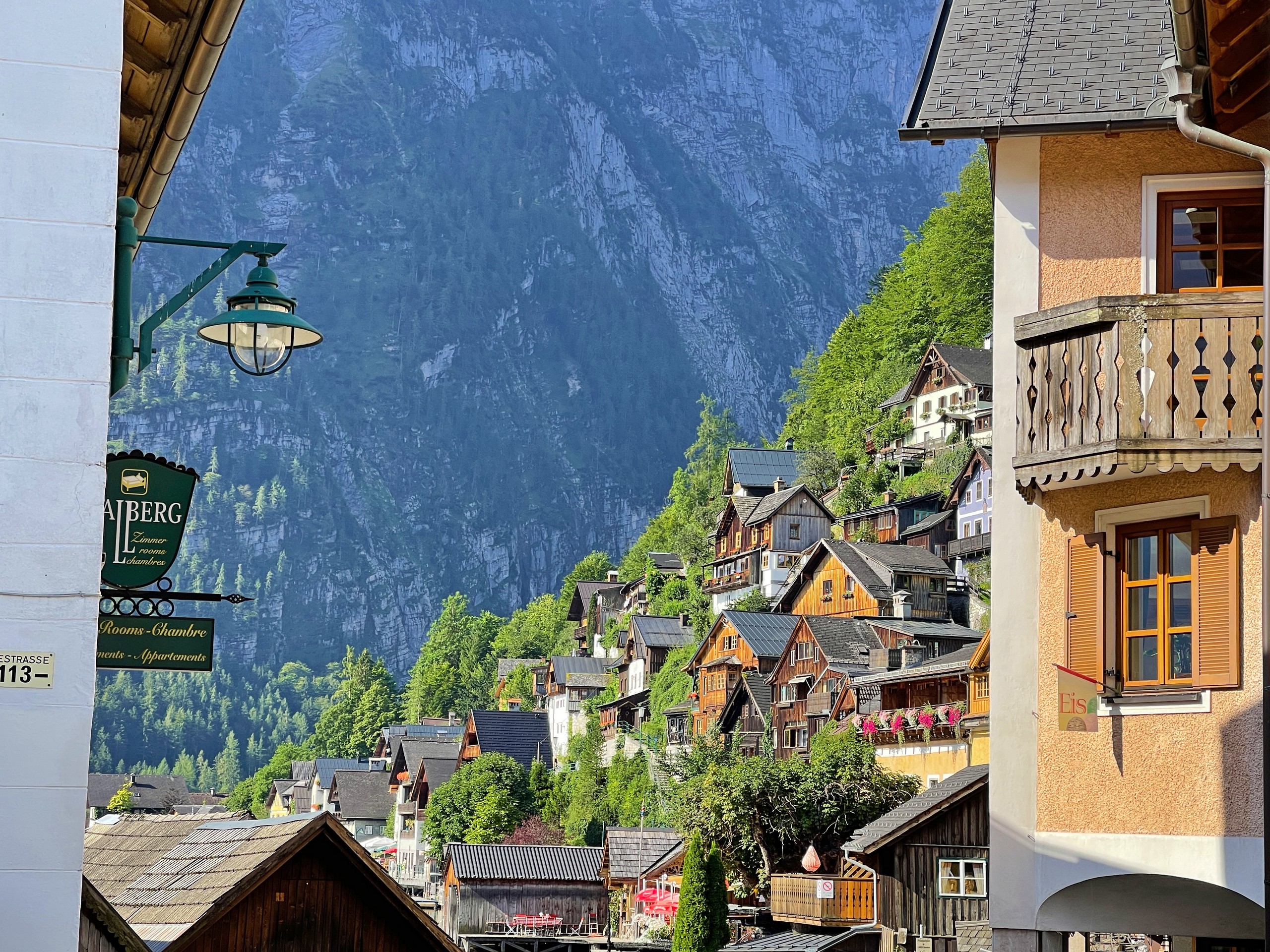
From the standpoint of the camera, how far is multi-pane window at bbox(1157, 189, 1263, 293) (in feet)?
40.0

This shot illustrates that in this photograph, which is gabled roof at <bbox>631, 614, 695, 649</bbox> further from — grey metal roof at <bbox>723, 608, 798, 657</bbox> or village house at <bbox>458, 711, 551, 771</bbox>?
→ grey metal roof at <bbox>723, 608, 798, 657</bbox>

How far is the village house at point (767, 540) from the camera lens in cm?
7725

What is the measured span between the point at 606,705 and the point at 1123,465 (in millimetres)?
71122

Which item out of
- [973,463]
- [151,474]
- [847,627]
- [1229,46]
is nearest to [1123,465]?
[1229,46]

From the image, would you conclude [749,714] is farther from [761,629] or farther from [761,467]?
[761,467]

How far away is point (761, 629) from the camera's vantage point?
64188 millimetres

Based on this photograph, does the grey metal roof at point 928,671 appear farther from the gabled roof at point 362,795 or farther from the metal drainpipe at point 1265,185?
the gabled roof at point 362,795

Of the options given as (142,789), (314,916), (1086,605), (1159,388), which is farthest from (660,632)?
(142,789)

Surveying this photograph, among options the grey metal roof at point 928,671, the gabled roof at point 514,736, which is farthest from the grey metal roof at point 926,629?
the gabled roof at point 514,736

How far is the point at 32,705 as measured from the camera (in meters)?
6.96

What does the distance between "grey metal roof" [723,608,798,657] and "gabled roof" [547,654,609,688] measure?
88.5 feet

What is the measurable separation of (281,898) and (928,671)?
111 feet

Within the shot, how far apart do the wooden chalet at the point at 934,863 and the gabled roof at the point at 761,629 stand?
27.6 m

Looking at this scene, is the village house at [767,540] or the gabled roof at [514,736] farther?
the gabled roof at [514,736]
